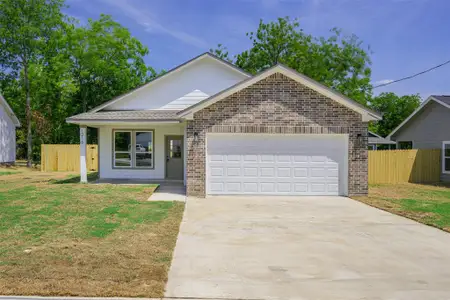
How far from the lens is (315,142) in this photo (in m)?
13.8

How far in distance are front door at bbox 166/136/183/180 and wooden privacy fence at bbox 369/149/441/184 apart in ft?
31.9

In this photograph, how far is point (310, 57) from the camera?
42.6 metres

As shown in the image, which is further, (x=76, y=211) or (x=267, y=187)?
(x=267, y=187)

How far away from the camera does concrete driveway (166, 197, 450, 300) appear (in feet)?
16.0

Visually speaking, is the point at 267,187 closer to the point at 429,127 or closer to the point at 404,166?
the point at 404,166

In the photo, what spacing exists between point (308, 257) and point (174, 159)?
506 inches

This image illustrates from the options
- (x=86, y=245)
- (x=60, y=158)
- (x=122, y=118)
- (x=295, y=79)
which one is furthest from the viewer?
(x=60, y=158)

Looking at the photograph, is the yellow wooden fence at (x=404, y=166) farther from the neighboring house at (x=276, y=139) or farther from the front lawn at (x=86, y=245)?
the front lawn at (x=86, y=245)

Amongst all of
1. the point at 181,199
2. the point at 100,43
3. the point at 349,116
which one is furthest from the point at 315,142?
the point at 100,43

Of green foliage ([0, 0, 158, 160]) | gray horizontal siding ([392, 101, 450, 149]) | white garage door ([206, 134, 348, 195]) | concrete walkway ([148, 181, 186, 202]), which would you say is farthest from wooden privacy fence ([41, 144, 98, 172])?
gray horizontal siding ([392, 101, 450, 149])

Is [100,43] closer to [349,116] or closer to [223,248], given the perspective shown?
[349,116]

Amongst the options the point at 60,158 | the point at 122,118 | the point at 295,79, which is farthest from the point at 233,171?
the point at 60,158

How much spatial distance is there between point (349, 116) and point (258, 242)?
795 centimetres

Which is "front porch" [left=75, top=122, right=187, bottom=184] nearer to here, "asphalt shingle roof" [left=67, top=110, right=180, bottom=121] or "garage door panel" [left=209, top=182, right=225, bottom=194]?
"asphalt shingle roof" [left=67, top=110, right=180, bottom=121]
